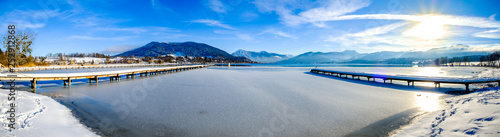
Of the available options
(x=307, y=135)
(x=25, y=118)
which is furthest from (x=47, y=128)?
(x=307, y=135)

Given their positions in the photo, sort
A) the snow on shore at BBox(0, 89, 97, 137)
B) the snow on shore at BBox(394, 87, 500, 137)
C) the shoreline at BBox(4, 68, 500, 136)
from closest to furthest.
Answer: the snow on shore at BBox(394, 87, 500, 137) < the snow on shore at BBox(0, 89, 97, 137) < the shoreline at BBox(4, 68, 500, 136)

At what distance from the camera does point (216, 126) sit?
700 cm

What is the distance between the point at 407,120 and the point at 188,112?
26.7 feet

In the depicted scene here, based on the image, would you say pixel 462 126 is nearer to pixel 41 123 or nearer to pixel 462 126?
pixel 462 126

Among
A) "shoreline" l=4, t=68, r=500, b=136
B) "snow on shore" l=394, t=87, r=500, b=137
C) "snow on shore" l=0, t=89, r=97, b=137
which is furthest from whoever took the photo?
"shoreline" l=4, t=68, r=500, b=136

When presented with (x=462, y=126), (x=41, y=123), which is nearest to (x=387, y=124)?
(x=462, y=126)

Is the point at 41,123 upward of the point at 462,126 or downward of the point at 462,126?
upward

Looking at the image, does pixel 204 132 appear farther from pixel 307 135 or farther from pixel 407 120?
pixel 407 120

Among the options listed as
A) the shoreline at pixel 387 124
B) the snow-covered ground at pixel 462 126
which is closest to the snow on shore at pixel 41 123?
the shoreline at pixel 387 124

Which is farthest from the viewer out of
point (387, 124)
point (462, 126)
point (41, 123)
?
point (387, 124)

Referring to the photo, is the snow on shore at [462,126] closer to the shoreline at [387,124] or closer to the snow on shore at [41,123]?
the shoreline at [387,124]

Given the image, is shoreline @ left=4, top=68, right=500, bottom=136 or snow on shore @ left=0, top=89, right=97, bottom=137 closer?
snow on shore @ left=0, top=89, right=97, bottom=137

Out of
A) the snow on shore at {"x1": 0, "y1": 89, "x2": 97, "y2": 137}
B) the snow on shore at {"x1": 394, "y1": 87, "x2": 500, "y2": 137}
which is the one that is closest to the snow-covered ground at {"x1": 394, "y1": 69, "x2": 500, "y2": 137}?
the snow on shore at {"x1": 394, "y1": 87, "x2": 500, "y2": 137}

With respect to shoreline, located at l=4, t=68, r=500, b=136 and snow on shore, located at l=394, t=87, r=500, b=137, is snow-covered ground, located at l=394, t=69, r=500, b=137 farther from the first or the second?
shoreline, located at l=4, t=68, r=500, b=136
